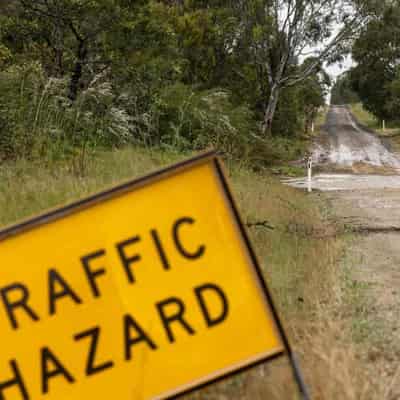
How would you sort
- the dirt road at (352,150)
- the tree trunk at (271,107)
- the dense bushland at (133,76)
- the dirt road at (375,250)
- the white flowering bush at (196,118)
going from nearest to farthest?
the dirt road at (375,250)
the dense bushland at (133,76)
the white flowering bush at (196,118)
the dirt road at (352,150)
the tree trunk at (271,107)

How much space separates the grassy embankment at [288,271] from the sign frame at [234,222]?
554 millimetres

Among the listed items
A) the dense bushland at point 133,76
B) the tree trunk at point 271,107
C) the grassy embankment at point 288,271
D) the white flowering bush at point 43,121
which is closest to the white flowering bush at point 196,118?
the dense bushland at point 133,76

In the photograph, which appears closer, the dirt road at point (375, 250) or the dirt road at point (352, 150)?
the dirt road at point (375, 250)

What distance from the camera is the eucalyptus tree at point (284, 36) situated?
30.1 m

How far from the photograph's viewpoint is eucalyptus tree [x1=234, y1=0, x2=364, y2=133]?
98.6 feet

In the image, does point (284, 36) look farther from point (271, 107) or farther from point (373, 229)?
point (373, 229)

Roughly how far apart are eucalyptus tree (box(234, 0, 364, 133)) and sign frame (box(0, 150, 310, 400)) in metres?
27.5

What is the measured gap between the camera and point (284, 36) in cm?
3158

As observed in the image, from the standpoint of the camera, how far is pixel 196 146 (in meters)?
12.0

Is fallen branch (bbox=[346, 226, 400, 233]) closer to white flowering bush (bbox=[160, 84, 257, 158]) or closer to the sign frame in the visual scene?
white flowering bush (bbox=[160, 84, 257, 158])

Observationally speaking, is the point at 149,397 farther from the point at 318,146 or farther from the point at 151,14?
the point at 318,146

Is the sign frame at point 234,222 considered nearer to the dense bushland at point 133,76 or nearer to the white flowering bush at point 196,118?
the dense bushland at point 133,76

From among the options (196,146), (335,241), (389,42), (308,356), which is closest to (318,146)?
(389,42)

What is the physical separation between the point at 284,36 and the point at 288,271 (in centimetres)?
2781
